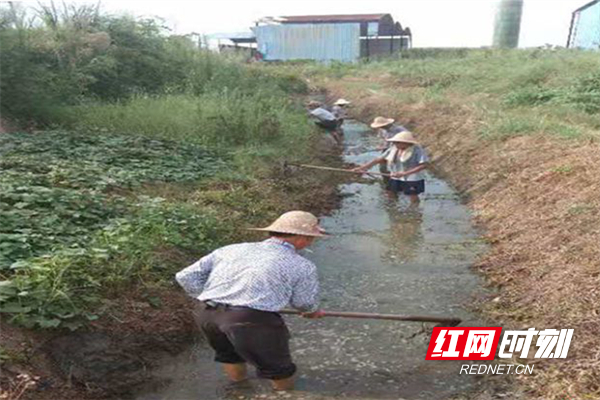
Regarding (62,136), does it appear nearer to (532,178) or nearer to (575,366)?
(532,178)

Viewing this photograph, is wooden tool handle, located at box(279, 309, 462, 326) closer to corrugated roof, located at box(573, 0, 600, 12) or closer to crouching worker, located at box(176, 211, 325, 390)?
crouching worker, located at box(176, 211, 325, 390)

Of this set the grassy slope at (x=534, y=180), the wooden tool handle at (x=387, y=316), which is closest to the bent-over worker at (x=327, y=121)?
the grassy slope at (x=534, y=180)

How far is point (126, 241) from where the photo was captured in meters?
5.25

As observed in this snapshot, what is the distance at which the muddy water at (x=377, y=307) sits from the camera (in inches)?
166

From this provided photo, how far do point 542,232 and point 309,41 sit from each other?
3479cm

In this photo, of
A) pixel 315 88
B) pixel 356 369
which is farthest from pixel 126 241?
pixel 315 88

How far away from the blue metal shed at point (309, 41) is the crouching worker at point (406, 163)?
30501 millimetres

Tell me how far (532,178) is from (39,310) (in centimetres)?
676

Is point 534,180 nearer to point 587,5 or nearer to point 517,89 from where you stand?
point 517,89

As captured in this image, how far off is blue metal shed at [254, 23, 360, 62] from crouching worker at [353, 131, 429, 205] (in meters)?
30.5

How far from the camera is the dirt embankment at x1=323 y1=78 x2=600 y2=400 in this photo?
3.98 m

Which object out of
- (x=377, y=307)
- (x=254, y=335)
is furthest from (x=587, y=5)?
(x=254, y=335)

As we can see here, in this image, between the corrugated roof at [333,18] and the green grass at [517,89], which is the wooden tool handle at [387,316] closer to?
the green grass at [517,89]

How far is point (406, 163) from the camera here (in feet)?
29.1
